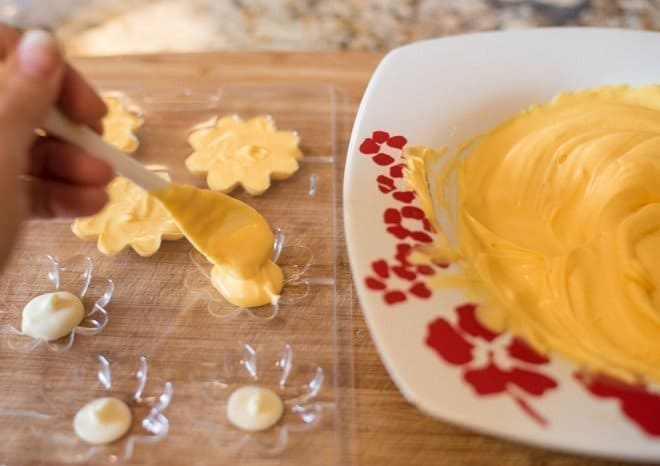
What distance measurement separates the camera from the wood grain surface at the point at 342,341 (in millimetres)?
660

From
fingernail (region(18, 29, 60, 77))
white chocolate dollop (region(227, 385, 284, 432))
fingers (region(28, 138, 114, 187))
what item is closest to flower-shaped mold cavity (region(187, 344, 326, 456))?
white chocolate dollop (region(227, 385, 284, 432))

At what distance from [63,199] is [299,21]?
2.61 ft

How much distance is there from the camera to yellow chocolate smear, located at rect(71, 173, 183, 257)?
2.78 ft

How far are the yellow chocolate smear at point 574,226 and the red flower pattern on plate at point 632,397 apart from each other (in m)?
0.02

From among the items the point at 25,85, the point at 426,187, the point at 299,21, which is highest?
the point at 25,85

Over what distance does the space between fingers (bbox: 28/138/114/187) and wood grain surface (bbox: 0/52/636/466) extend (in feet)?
0.64

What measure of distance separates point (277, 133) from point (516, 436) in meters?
0.62

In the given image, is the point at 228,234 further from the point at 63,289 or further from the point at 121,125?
the point at 121,125

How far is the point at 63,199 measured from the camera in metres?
0.69

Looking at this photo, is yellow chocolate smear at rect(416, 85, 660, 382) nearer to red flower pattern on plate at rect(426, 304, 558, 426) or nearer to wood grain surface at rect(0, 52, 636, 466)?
red flower pattern on plate at rect(426, 304, 558, 426)

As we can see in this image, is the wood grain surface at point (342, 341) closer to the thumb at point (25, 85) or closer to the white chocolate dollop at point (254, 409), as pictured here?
the white chocolate dollop at point (254, 409)

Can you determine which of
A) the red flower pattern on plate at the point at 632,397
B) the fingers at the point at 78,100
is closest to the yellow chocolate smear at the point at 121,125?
the fingers at the point at 78,100

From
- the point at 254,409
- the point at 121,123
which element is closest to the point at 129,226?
the point at 121,123

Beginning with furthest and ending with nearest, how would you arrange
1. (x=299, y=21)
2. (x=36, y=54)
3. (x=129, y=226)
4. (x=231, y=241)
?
(x=299, y=21), (x=129, y=226), (x=231, y=241), (x=36, y=54)
